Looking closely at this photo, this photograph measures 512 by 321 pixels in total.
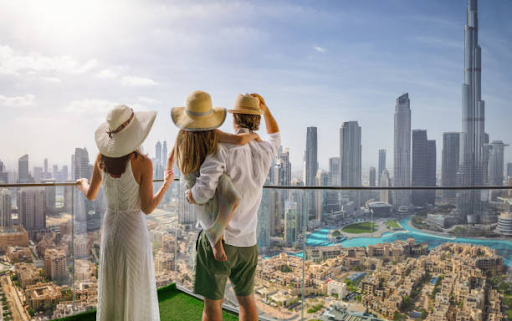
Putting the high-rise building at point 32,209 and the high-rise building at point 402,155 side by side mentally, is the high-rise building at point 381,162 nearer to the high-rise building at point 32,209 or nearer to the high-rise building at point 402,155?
the high-rise building at point 402,155

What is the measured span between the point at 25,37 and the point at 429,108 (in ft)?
33.3

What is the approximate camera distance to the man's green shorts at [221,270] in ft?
4.60

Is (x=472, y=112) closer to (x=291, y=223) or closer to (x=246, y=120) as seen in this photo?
(x=291, y=223)

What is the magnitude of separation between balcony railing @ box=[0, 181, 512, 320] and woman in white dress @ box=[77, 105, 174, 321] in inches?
37.3

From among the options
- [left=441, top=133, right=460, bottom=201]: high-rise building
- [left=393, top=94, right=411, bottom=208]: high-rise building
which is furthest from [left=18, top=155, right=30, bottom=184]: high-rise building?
[left=441, top=133, right=460, bottom=201]: high-rise building

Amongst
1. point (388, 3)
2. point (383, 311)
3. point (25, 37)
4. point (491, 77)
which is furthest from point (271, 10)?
point (383, 311)

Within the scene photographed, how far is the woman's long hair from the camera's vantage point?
1362 mm

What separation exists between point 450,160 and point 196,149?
628 centimetres

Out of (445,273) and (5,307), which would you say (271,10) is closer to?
(445,273)

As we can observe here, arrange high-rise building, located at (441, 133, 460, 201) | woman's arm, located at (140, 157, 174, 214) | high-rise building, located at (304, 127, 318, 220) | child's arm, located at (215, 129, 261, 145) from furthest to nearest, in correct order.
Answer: high-rise building, located at (441, 133, 460, 201) < high-rise building, located at (304, 127, 318, 220) < woman's arm, located at (140, 157, 174, 214) < child's arm, located at (215, 129, 261, 145)

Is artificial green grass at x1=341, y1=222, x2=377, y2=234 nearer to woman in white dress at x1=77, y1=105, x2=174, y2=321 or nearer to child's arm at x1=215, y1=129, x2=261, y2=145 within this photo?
child's arm at x1=215, y1=129, x2=261, y2=145

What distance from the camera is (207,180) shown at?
129 cm

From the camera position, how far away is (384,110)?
1020cm

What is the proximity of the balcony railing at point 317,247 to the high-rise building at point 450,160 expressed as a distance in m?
3.50
